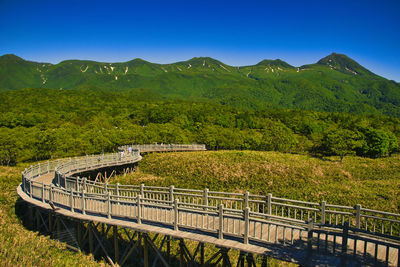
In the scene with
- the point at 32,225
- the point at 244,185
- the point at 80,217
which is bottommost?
the point at 244,185

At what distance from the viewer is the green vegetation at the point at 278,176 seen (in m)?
29.4

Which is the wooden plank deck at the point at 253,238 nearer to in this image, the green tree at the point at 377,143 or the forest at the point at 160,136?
the forest at the point at 160,136

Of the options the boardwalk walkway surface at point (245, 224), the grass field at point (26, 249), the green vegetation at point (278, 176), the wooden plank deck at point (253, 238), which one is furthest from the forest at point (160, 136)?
the wooden plank deck at point (253, 238)

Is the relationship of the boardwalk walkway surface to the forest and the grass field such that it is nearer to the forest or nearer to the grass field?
the grass field

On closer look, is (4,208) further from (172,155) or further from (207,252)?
(172,155)

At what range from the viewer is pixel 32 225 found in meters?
18.0

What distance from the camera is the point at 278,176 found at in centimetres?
3859

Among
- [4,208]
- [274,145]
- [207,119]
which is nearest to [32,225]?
[4,208]

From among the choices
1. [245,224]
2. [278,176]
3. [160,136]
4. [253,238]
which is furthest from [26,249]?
[160,136]

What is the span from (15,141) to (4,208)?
37.7 meters

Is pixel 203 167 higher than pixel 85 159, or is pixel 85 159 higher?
pixel 85 159

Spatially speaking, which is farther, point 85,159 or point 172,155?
point 172,155

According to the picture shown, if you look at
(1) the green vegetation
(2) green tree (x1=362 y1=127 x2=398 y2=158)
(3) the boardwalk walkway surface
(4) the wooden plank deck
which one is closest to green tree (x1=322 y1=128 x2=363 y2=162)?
(2) green tree (x1=362 y1=127 x2=398 y2=158)

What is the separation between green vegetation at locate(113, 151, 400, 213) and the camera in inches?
1156
